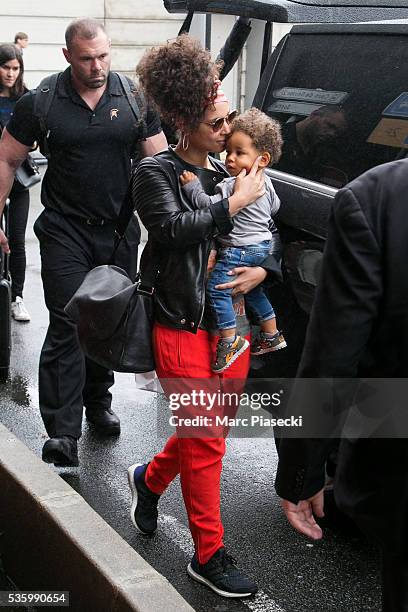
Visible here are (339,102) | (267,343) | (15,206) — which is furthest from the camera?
(15,206)

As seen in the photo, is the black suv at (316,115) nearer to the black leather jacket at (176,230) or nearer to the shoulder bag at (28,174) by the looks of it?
the black leather jacket at (176,230)

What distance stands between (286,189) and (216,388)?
917mm

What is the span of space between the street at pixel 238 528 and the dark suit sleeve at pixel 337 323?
1.44 metres

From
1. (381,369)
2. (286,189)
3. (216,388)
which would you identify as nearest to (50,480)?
(216,388)

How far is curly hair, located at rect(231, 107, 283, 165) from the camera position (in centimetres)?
365

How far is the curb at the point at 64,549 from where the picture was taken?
125 inches

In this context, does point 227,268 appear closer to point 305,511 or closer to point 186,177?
point 186,177

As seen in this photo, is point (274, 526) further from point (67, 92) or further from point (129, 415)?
point (67, 92)

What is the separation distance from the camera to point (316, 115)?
14.2 feet

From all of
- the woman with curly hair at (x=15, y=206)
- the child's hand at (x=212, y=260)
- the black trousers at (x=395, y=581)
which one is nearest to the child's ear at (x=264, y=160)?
the child's hand at (x=212, y=260)

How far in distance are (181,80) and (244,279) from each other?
2.38 feet

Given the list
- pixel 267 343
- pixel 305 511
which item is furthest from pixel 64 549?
pixel 305 511

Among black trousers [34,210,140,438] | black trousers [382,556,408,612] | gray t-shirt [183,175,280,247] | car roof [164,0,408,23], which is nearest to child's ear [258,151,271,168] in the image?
gray t-shirt [183,175,280,247]

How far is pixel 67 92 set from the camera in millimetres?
5039
